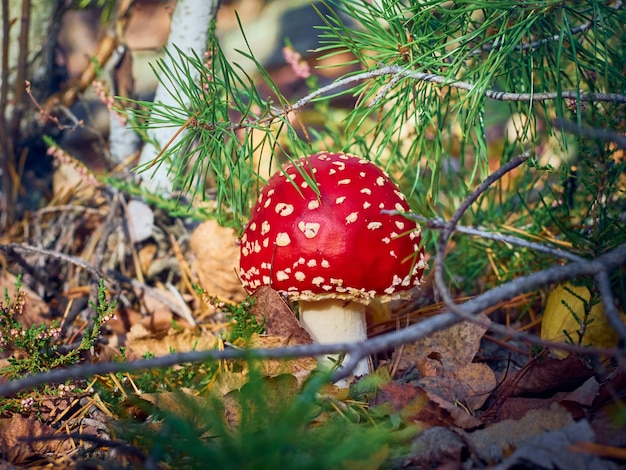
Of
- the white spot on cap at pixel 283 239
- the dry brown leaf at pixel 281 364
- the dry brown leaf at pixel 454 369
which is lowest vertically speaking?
the dry brown leaf at pixel 454 369

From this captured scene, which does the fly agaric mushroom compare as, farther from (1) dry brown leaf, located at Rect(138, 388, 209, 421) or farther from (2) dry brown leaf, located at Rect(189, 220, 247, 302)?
(2) dry brown leaf, located at Rect(189, 220, 247, 302)

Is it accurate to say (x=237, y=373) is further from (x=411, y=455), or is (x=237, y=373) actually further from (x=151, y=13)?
(x=151, y=13)

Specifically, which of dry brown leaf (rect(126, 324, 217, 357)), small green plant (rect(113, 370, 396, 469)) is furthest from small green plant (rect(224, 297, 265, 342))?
small green plant (rect(113, 370, 396, 469))

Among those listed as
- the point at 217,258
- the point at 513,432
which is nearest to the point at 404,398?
the point at 513,432

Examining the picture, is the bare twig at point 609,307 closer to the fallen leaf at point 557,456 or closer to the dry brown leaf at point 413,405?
the fallen leaf at point 557,456

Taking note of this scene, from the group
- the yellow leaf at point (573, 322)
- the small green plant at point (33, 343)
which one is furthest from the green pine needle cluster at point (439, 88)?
the small green plant at point (33, 343)

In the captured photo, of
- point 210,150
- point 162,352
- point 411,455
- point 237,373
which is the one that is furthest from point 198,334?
point 411,455
